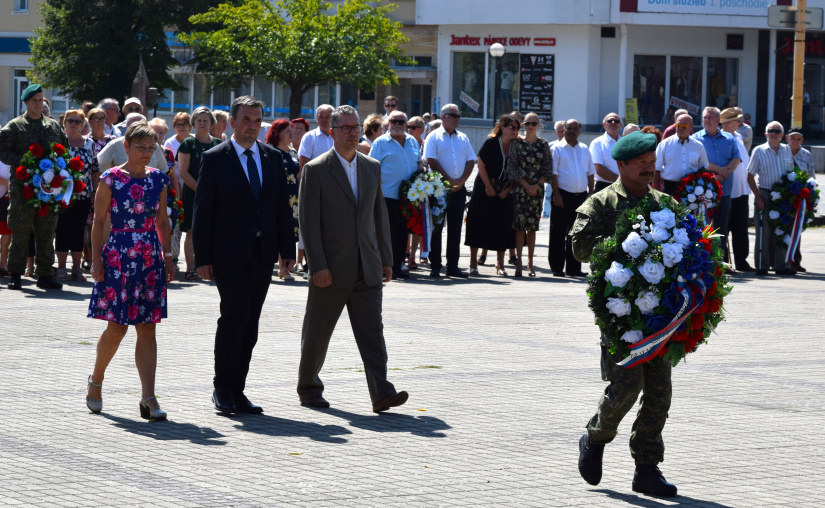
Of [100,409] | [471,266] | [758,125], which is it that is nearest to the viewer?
[100,409]

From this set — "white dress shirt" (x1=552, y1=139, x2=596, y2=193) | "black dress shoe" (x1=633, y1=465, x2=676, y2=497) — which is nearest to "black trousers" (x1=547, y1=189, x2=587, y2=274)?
"white dress shirt" (x1=552, y1=139, x2=596, y2=193)

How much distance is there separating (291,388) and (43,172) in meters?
5.71

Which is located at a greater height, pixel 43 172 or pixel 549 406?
pixel 43 172

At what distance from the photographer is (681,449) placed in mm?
7086

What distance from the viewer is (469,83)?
48000 mm

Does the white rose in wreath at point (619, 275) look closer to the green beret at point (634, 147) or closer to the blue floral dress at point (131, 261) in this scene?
the green beret at point (634, 147)

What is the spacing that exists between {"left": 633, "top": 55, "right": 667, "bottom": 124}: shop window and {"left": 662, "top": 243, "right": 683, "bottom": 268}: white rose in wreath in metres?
40.5

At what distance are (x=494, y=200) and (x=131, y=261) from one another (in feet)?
28.8

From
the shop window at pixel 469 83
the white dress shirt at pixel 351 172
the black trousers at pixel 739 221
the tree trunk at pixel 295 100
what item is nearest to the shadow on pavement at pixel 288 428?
the white dress shirt at pixel 351 172

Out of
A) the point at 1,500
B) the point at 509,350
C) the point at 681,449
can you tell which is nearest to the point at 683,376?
the point at 509,350

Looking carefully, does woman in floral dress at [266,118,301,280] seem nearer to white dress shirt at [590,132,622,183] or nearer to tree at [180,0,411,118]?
white dress shirt at [590,132,622,183]

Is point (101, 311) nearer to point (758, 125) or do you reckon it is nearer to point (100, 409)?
point (100, 409)

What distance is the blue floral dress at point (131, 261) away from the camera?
25.5 feet

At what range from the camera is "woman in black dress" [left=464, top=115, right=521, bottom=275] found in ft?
52.0
